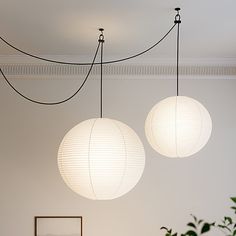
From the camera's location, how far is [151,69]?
11.2ft

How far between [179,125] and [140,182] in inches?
48.6

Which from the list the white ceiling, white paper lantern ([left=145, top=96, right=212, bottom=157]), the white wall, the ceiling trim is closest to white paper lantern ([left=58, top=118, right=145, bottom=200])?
white paper lantern ([left=145, top=96, right=212, bottom=157])

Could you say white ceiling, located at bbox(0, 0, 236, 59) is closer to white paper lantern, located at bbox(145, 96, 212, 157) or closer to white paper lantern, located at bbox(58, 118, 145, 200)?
white paper lantern, located at bbox(145, 96, 212, 157)

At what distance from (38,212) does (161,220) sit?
37.7 inches

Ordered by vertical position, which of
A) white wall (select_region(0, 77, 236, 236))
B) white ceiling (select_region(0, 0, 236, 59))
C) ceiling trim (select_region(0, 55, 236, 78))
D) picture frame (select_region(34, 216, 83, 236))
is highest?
white ceiling (select_region(0, 0, 236, 59))

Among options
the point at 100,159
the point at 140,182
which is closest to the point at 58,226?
the point at 140,182

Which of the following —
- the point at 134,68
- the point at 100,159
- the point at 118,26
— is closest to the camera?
the point at 100,159

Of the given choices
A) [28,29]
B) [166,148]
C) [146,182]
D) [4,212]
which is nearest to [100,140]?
[166,148]

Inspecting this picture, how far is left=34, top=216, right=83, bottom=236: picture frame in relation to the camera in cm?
324

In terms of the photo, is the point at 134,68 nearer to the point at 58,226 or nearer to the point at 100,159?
the point at 58,226

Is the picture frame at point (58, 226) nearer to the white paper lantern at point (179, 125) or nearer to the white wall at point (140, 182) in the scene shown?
the white wall at point (140, 182)

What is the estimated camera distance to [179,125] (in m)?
2.19

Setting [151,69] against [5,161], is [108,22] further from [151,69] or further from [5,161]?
[5,161]

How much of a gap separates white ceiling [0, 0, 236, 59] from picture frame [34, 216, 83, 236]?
1.27 metres
